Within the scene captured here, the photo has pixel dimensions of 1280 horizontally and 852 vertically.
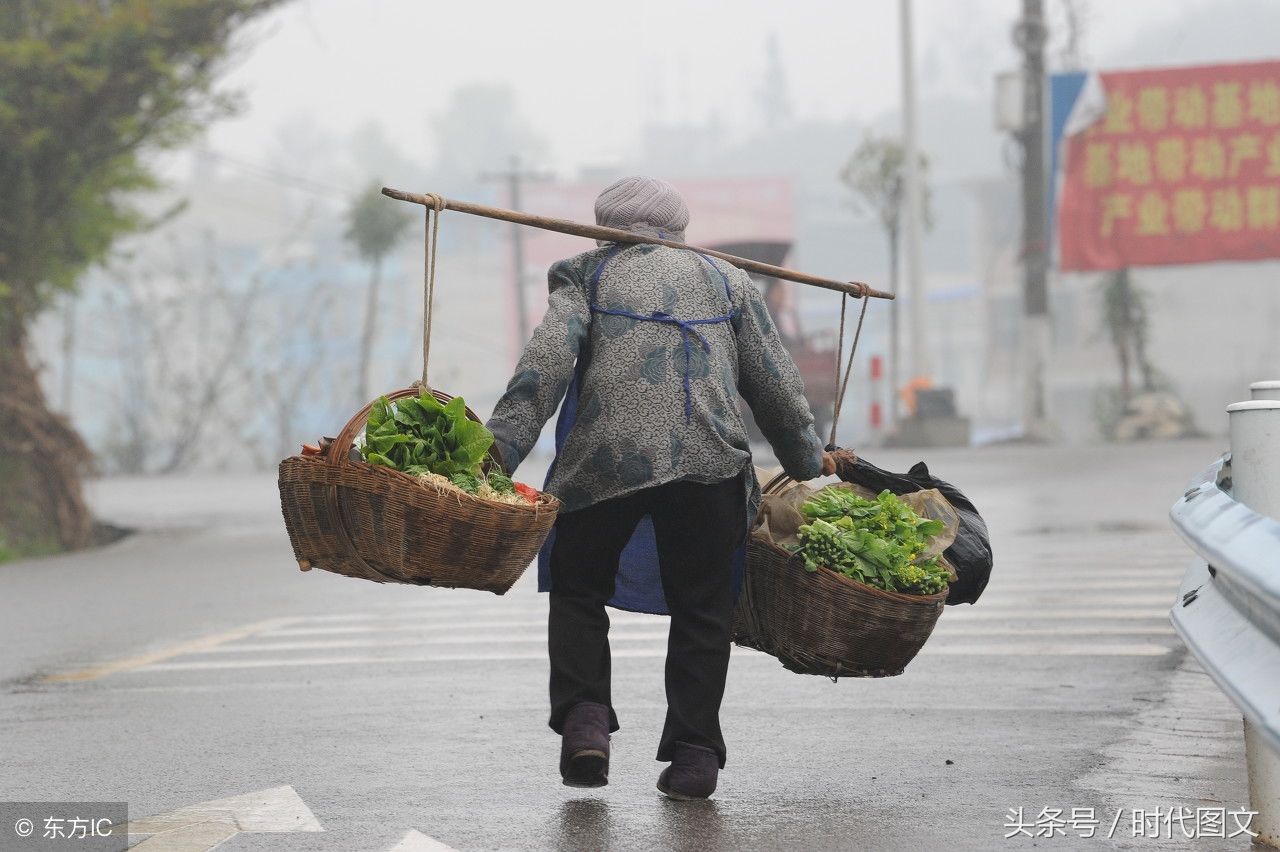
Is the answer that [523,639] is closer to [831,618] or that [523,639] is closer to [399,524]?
[831,618]

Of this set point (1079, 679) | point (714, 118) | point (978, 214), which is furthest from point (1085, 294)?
point (714, 118)

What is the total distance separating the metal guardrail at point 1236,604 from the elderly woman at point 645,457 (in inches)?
53.6

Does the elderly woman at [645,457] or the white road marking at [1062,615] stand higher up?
the elderly woman at [645,457]

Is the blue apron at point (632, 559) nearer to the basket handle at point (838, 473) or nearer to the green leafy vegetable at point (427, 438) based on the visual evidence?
the basket handle at point (838, 473)

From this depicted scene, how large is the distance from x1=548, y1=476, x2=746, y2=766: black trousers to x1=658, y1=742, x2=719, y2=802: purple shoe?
0.08ft

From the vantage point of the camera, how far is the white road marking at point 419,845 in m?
4.37

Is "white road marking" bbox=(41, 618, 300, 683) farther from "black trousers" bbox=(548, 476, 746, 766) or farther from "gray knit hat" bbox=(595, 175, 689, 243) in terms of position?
"gray knit hat" bbox=(595, 175, 689, 243)

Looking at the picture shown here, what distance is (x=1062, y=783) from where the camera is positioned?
5.07 meters

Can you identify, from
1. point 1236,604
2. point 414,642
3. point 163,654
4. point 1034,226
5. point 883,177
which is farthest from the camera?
point 883,177

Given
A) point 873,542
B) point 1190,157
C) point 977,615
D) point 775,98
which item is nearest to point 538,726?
point 873,542

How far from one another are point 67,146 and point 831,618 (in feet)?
39.0

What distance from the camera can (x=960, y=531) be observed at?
17.9ft

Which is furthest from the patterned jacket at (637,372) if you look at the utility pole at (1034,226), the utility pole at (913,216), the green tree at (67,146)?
the utility pole at (913,216)

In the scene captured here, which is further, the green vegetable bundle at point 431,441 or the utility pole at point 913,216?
the utility pole at point 913,216
